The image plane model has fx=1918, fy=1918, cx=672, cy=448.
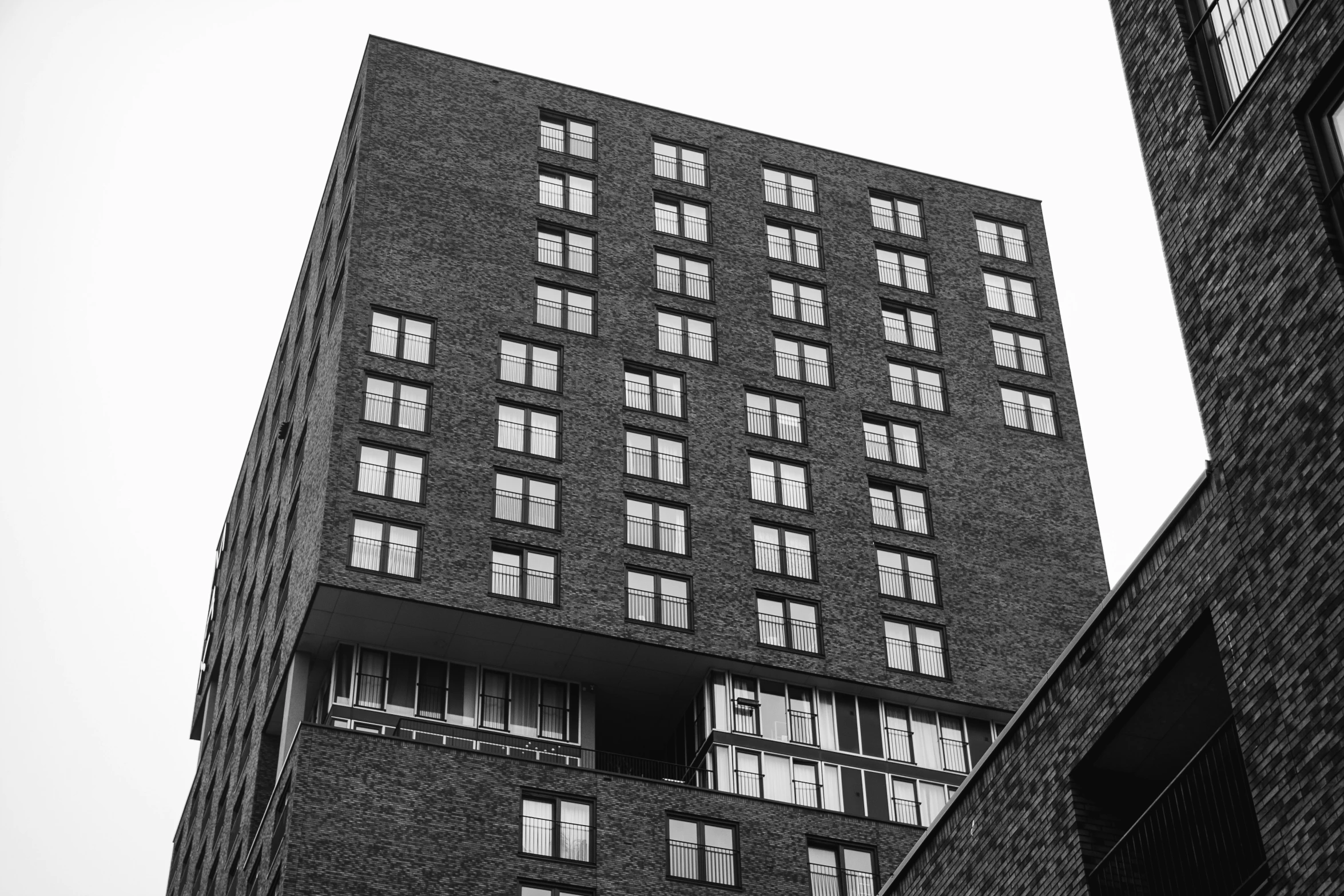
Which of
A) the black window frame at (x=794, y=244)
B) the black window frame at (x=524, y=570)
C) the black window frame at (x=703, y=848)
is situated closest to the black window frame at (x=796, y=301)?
the black window frame at (x=794, y=244)

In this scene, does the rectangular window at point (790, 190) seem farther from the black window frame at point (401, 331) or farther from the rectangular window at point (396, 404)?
the rectangular window at point (396, 404)

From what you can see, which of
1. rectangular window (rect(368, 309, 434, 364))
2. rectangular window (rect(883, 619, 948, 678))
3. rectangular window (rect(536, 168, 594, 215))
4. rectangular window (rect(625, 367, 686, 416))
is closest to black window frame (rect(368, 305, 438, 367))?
rectangular window (rect(368, 309, 434, 364))

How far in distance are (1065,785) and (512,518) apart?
44.0m

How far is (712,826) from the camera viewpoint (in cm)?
6412

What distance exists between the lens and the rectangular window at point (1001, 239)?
8688cm

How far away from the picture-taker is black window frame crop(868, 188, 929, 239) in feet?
280

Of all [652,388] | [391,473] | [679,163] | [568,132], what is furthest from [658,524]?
[568,132]

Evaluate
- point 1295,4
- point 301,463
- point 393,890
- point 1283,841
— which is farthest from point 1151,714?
point 301,463

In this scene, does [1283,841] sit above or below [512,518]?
below

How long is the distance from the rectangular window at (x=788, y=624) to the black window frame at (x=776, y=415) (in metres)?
7.48

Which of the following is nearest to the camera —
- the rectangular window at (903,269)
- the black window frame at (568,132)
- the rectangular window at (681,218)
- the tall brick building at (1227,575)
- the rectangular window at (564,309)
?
the tall brick building at (1227,575)

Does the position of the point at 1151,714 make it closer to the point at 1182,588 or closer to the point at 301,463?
the point at 1182,588

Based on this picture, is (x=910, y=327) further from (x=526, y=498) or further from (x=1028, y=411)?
(x=526, y=498)

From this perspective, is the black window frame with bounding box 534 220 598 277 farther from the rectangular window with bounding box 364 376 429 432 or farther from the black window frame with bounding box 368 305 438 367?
the rectangular window with bounding box 364 376 429 432
